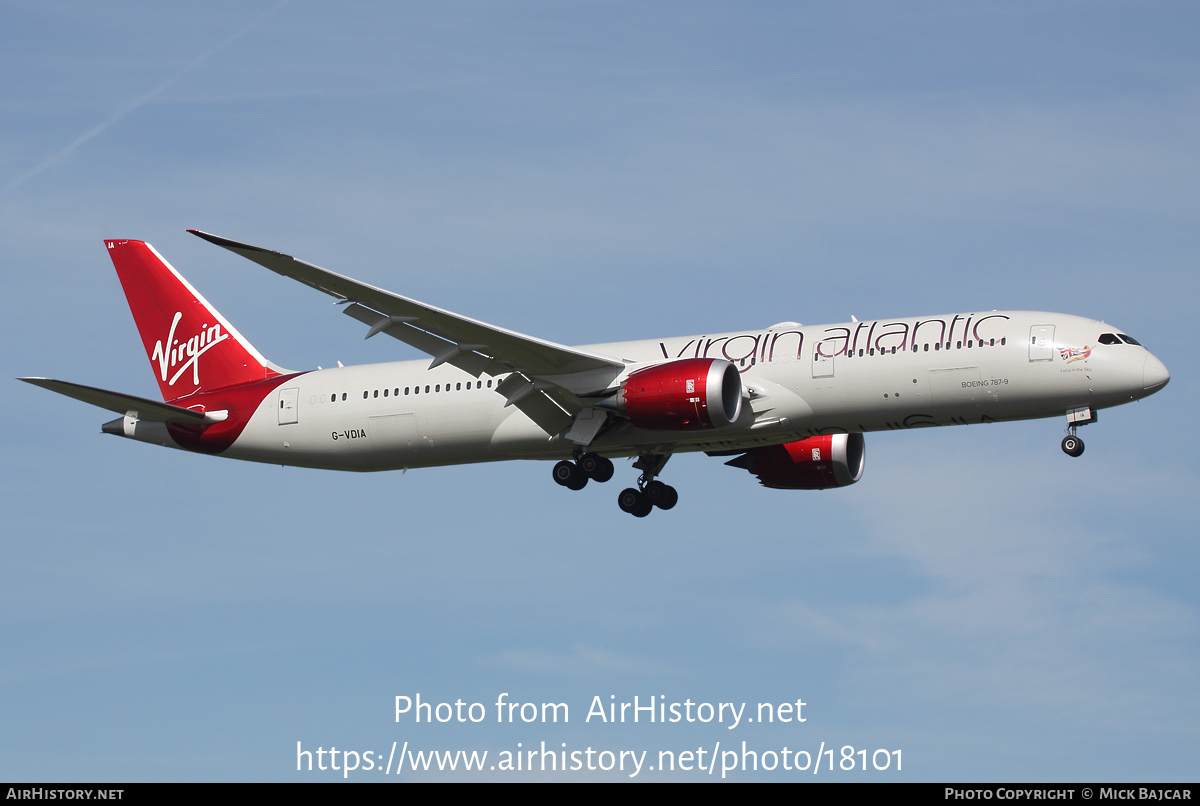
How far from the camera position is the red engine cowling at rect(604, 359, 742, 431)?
119 ft

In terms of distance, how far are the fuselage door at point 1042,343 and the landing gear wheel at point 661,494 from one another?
11180 millimetres

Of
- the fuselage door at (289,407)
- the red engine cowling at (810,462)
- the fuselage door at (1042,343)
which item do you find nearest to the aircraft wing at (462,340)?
the fuselage door at (289,407)

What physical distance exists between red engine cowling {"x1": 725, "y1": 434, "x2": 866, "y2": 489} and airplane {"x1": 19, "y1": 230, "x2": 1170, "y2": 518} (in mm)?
51

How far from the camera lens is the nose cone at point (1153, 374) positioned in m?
35.3

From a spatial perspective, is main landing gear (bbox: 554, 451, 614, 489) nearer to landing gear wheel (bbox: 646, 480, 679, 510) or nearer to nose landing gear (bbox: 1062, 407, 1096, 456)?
landing gear wheel (bbox: 646, 480, 679, 510)

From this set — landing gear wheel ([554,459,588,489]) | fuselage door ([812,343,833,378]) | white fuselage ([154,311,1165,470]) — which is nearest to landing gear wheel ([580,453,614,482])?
landing gear wheel ([554,459,588,489])

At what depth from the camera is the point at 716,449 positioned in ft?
135

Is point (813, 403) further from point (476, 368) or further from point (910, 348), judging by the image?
point (476, 368)

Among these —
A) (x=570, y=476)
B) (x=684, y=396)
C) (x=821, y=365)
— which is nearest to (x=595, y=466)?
(x=570, y=476)

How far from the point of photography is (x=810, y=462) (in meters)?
43.3

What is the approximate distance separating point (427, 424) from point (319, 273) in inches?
296

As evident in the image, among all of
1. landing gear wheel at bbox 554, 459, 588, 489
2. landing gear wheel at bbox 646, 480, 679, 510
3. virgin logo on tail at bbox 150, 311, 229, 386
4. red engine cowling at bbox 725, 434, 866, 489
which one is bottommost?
landing gear wheel at bbox 554, 459, 588, 489

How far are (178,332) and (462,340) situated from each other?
42.1 feet
